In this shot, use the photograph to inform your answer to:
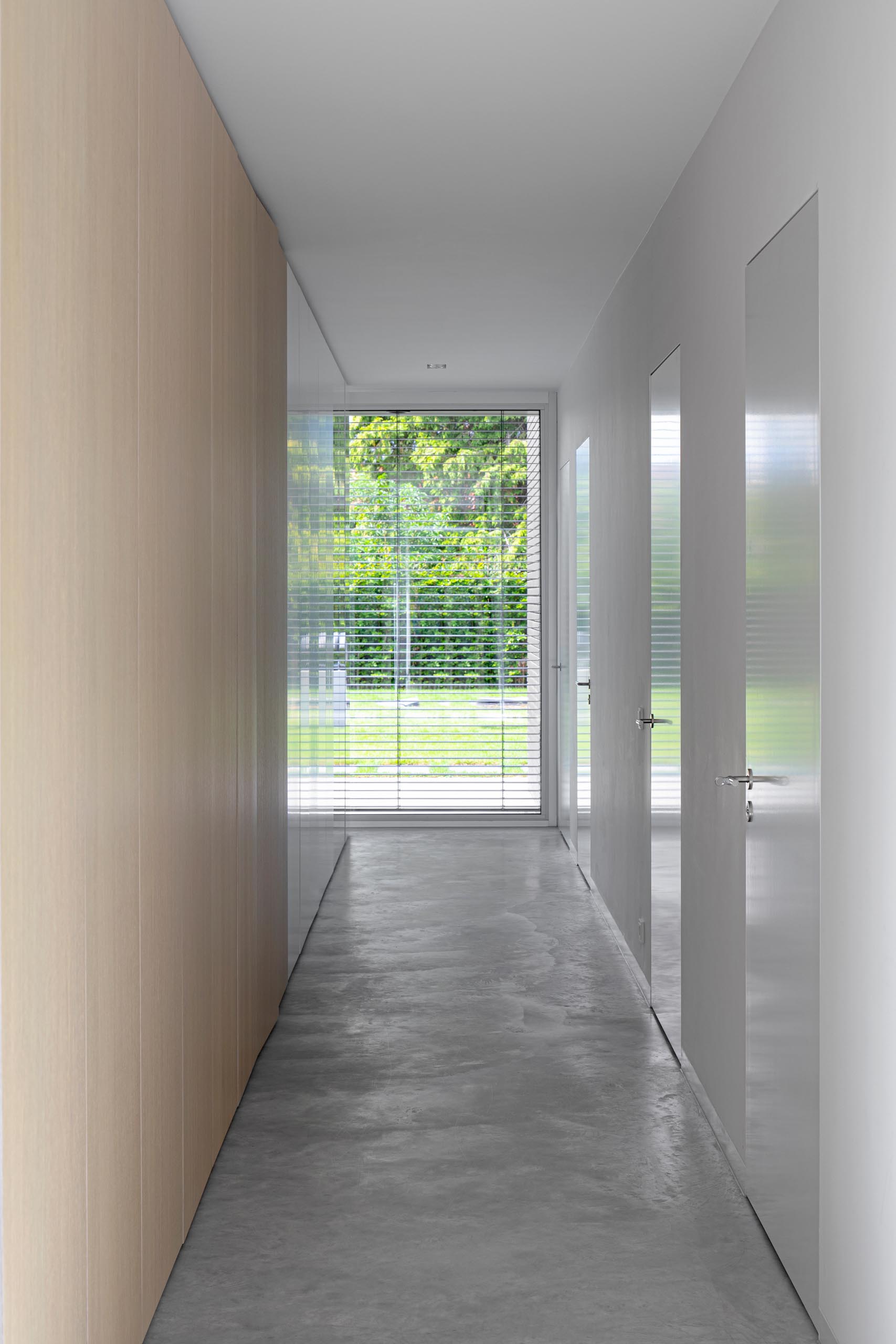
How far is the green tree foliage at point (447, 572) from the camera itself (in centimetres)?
802

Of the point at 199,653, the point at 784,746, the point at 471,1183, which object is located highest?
the point at 199,653

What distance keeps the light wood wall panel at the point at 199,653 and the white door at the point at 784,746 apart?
1.33 m

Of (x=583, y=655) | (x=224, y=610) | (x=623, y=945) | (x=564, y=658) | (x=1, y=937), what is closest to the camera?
(x=1, y=937)

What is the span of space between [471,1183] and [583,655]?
3731 millimetres

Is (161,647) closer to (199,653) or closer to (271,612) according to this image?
(199,653)

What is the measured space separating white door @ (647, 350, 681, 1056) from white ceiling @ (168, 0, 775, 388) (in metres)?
0.70

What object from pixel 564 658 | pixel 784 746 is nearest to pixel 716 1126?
pixel 784 746

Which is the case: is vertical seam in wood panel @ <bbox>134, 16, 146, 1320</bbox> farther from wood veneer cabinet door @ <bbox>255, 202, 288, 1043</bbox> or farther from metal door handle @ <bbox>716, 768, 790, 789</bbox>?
wood veneer cabinet door @ <bbox>255, 202, 288, 1043</bbox>

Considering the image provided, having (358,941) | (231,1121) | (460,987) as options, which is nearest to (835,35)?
(231,1121)

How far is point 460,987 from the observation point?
452 cm

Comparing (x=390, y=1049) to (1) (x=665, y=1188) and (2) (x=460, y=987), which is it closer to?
(2) (x=460, y=987)

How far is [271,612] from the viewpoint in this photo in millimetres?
4031

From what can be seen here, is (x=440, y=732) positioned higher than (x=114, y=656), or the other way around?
(x=114, y=656)

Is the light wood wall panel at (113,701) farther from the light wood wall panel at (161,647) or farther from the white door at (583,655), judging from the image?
the white door at (583,655)
